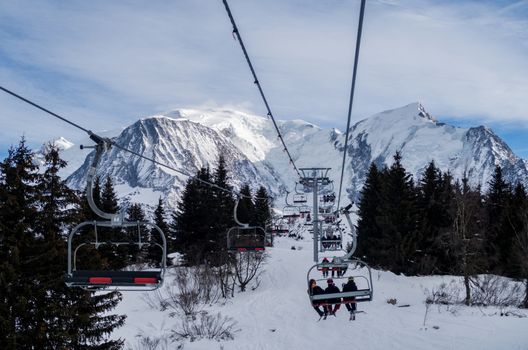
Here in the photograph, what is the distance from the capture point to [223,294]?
1549 inches

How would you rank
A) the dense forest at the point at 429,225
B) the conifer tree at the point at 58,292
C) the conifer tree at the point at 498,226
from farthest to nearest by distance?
the conifer tree at the point at 498,226
the dense forest at the point at 429,225
the conifer tree at the point at 58,292

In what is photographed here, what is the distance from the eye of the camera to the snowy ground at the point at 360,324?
77.7 ft

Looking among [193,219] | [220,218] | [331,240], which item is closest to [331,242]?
[331,240]

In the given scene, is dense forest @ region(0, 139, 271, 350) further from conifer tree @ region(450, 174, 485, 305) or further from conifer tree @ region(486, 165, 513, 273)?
conifer tree @ region(486, 165, 513, 273)

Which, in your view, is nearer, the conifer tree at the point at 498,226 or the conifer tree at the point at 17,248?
the conifer tree at the point at 17,248

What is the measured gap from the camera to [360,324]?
28.0 m

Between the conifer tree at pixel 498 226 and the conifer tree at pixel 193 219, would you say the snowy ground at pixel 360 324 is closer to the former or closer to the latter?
the conifer tree at pixel 498 226

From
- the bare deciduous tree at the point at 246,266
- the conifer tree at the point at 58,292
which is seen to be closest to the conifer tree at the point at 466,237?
the bare deciduous tree at the point at 246,266

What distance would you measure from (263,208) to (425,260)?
3113 centimetres

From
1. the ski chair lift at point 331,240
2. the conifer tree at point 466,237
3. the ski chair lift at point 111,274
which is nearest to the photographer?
the ski chair lift at point 111,274

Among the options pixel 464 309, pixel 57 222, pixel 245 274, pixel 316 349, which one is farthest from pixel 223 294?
pixel 57 222

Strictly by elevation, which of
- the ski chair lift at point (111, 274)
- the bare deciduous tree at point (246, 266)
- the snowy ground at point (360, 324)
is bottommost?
the snowy ground at point (360, 324)

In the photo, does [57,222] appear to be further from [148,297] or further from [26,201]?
[148,297]

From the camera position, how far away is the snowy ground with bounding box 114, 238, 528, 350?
2367cm
